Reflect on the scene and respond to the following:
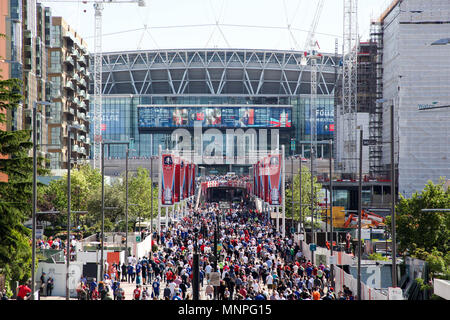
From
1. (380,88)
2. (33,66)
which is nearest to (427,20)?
(380,88)

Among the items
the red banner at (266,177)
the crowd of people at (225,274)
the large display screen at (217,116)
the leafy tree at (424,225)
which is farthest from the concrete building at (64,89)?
the large display screen at (217,116)

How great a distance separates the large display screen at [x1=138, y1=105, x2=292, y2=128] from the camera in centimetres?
15350

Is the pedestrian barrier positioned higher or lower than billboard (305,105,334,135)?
lower

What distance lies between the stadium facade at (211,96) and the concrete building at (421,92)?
73.9m

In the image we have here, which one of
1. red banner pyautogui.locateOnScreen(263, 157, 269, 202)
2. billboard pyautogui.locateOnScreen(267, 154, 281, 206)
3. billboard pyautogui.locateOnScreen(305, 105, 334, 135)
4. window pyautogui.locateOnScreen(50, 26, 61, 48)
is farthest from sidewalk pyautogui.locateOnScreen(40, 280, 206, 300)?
billboard pyautogui.locateOnScreen(305, 105, 334, 135)

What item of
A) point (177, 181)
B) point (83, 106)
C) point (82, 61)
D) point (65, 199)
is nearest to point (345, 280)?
point (177, 181)

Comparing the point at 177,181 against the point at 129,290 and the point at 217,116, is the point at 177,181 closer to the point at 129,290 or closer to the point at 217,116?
the point at 129,290

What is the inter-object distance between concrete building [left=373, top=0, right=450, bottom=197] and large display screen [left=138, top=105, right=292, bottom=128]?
77.2 meters

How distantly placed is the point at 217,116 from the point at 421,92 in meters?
84.0

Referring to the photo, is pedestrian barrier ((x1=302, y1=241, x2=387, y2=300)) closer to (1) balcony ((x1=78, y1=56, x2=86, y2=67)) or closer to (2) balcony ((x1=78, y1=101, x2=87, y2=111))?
(2) balcony ((x1=78, y1=101, x2=87, y2=111))

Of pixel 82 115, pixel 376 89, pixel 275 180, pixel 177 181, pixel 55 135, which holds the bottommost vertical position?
pixel 177 181

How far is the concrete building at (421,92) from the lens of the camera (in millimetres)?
73125

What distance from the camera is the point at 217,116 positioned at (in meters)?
154
